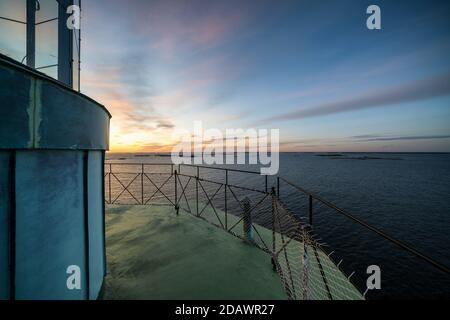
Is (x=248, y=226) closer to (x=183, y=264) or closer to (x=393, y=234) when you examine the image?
(x=183, y=264)

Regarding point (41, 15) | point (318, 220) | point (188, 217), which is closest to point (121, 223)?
point (188, 217)

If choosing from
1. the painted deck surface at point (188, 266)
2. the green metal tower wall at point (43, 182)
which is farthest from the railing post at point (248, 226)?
the green metal tower wall at point (43, 182)

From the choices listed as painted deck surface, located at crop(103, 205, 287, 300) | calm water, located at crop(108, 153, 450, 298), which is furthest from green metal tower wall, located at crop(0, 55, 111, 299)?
calm water, located at crop(108, 153, 450, 298)

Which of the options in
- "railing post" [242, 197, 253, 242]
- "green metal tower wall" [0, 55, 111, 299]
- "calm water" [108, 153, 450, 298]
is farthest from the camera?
"calm water" [108, 153, 450, 298]

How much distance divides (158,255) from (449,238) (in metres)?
22.7

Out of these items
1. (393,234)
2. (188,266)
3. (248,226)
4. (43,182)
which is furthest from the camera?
(393,234)

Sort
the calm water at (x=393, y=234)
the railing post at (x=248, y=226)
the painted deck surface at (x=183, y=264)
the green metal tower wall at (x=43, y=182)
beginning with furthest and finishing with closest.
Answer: the calm water at (x=393, y=234) → the railing post at (x=248, y=226) → the painted deck surface at (x=183, y=264) → the green metal tower wall at (x=43, y=182)

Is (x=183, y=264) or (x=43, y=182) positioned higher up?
(x=43, y=182)

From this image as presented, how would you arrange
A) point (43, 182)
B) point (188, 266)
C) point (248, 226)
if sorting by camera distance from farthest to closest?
1. point (248, 226)
2. point (188, 266)
3. point (43, 182)

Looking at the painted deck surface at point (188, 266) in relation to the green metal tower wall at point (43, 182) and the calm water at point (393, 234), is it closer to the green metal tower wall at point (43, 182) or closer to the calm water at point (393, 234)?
the green metal tower wall at point (43, 182)

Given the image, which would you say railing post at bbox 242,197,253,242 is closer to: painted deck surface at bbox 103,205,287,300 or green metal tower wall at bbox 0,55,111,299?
painted deck surface at bbox 103,205,287,300

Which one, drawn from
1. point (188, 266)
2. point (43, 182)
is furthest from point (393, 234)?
point (43, 182)
